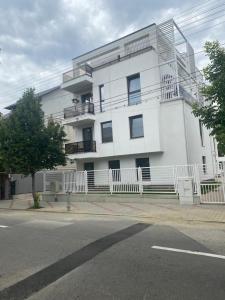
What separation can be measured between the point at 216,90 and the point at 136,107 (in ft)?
39.4

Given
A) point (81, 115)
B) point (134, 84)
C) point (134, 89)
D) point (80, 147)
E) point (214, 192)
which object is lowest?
point (214, 192)

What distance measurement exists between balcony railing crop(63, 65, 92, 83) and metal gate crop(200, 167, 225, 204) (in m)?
13.7

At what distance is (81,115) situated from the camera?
21.8m

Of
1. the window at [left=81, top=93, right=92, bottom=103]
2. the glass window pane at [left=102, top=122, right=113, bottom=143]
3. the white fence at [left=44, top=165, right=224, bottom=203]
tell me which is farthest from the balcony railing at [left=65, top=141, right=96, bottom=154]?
the window at [left=81, top=93, right=92, bottom=103]

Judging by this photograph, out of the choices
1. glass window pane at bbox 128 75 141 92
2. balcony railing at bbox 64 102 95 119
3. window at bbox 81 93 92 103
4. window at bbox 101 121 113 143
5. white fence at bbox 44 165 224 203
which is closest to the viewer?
white fence at bbox 44 165 224 203

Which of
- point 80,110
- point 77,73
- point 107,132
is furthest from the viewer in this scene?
point 77,73

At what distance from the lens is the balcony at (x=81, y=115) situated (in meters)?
21.7

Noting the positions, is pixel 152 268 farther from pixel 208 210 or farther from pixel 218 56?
pixel 208 210

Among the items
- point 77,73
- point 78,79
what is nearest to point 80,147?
point 78,79

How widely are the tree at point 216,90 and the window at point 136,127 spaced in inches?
437

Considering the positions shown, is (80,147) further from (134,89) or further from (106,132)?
(134,89)

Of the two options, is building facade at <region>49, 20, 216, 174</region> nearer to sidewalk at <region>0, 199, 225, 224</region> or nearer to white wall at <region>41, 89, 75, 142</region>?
white wall at <region>41, 89, 75, 142</region>

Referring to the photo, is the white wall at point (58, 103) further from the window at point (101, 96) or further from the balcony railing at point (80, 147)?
the window at point (101, 96)

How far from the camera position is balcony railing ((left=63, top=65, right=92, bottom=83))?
73.9ft
